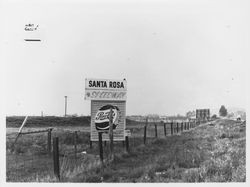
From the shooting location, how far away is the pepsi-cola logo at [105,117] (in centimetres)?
751

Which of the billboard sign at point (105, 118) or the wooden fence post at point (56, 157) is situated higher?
the billboard sign at point (105, 118)

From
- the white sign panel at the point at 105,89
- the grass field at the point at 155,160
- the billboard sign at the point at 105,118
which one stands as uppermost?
the white sign panel at the point at 105,89

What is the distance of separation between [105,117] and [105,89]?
1.89ft

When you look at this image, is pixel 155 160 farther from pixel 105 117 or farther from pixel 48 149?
pixel 48 149

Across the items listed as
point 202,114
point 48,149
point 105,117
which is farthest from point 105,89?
point 202,114

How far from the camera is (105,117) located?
7688 mm

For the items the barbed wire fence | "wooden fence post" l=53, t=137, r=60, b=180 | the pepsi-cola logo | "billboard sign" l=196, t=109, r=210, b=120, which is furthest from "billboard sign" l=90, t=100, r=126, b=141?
"billboard sign" l=196, t=109, r=210, b=120

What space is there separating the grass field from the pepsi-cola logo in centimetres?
29

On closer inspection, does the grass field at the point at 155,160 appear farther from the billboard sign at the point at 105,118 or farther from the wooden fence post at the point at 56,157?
the billboard sign at the point at 105,118

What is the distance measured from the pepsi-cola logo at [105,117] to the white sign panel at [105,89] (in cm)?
21

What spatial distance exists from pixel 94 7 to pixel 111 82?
1.19 meters

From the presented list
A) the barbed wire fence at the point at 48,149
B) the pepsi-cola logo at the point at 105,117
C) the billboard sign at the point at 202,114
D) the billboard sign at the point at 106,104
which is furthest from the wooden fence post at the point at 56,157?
the billboard sign at the point at 202,114

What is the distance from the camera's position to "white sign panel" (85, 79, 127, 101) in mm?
7184

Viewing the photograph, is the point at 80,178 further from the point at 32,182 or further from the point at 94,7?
the point at 94,7
